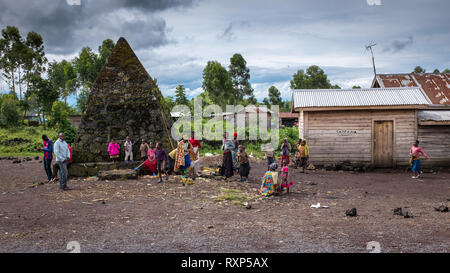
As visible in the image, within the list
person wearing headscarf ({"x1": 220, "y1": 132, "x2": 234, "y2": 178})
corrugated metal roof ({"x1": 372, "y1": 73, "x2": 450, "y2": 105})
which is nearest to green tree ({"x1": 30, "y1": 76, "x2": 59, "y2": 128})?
person wearing headscarf ({"x1": 220, "y1": 132, "x2": 234, "y2": 178})

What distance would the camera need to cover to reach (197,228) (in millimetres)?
6051

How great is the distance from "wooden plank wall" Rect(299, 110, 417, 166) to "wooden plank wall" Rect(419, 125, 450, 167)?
0.56 meters

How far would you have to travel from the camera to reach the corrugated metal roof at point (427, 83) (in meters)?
19.9

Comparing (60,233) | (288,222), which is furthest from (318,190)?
(60,233)

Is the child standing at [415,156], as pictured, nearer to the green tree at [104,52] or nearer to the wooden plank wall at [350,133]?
the wooden plank wall at [350,133]

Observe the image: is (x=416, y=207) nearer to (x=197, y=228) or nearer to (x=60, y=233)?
(x=197, y=228)

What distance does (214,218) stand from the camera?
6.82m

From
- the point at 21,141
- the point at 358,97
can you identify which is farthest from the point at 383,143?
the point at 21,141

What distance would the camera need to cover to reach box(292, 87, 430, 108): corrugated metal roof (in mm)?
15062

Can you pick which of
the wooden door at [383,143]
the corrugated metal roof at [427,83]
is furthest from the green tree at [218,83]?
the wooden door at [383,143]

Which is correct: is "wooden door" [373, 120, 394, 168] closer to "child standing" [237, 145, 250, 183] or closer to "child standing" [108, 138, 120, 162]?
"child standing" [237, 145, 250, 183]

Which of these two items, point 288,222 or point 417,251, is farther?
point 288,222

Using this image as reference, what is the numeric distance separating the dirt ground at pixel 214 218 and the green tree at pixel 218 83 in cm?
3388

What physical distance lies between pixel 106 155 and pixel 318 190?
7.84 m
